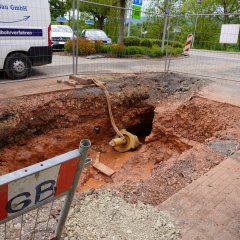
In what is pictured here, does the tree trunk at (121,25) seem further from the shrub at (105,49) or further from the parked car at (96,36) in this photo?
the parked car at (96,36)

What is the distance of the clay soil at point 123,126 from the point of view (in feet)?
18.3

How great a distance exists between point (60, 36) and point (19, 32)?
27.9ft

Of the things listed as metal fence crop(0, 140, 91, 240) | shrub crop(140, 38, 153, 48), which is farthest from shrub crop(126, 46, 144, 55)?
metal fence crop(0, 140, 91, 240)

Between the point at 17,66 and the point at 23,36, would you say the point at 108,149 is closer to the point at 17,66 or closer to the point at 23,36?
the point at 17,66

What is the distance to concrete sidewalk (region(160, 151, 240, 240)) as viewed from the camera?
2.79m

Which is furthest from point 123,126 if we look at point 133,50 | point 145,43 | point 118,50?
point 145,43

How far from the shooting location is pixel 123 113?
7523mm

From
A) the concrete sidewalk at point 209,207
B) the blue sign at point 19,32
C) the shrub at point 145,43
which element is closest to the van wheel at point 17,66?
the blue sign at point 19,32

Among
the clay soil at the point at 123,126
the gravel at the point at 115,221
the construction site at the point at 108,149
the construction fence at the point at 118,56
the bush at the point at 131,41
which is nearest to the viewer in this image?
the construction site at the point at 108,149

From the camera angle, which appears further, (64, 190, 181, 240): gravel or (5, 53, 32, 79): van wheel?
(5, 53, 32, 79): van wheel

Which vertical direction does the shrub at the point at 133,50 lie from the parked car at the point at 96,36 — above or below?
below

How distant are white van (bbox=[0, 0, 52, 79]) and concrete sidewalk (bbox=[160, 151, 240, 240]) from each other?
6.58 m

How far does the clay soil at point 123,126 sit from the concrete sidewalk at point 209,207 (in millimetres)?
619

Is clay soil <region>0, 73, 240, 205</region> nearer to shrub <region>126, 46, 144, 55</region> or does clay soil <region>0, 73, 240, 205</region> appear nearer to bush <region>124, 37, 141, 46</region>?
shrub <region>126, 46, 144, 55</region>
